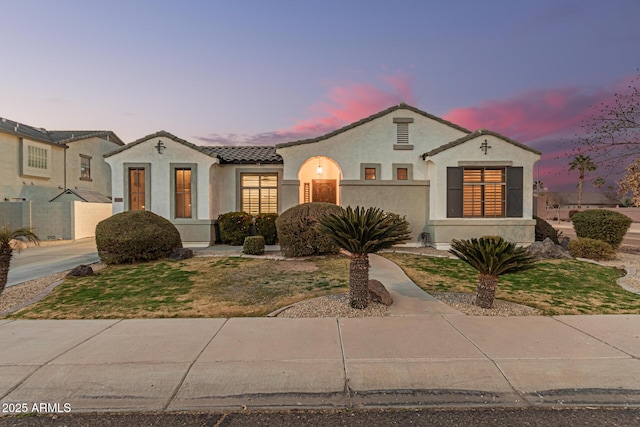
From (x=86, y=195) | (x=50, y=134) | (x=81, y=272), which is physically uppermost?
(x=50, y=134)

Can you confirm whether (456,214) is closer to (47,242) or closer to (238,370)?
(238,370)

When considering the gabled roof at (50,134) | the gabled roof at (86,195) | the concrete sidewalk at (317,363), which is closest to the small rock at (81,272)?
the concrete sidewalk at (317,363)

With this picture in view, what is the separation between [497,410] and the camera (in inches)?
127

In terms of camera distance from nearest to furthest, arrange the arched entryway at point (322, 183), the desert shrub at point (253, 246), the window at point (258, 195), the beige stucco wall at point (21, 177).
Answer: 1. the desert shrub at point (253, 246)
2. the window at point (258, 195)
3. the arched entryway at point (322, 183)
4. the beige stucco wall at point (21, 177)

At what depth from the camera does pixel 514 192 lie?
45.3 feet

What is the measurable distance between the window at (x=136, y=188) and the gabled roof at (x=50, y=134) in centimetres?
1200

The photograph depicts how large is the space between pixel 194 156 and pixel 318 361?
12.6 meters

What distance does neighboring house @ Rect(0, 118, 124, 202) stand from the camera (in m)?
20.4

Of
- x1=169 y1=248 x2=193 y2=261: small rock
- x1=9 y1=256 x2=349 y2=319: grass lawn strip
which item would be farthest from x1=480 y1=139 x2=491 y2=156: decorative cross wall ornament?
x1=169 y1=248 x2=193 y2=261: small rock

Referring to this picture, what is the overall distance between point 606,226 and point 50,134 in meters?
36.3

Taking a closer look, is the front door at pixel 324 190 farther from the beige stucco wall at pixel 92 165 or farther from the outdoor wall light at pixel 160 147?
the beige stucco wall at pixel 92 165

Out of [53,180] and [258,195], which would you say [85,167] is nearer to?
[53,180]

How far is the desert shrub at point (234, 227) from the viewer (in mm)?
14734

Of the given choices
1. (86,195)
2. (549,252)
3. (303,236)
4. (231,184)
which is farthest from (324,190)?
(86,195)
